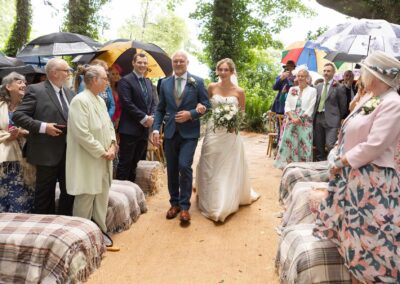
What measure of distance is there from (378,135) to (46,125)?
2860 mm

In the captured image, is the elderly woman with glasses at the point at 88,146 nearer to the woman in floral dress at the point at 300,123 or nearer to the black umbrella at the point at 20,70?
the black umbrella at the point at 20,70

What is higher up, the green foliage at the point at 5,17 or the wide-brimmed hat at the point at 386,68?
the wide-brimmed hat at the point at 386,68

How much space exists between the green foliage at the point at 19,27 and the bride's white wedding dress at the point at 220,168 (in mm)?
9032

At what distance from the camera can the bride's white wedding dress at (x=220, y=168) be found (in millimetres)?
5047

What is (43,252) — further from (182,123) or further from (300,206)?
(300,206)

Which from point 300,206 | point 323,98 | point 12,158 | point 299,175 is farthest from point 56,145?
point 323,98

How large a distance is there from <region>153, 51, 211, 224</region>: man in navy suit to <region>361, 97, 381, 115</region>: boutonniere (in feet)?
7.48

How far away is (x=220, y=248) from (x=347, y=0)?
11.3m

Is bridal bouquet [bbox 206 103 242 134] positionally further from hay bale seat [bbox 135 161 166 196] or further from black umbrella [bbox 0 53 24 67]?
black umbrella [bbox 0 53 24 67]

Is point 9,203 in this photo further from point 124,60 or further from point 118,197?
point 124,60

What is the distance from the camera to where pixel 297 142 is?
7.03 metres

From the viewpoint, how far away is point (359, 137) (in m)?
2.78

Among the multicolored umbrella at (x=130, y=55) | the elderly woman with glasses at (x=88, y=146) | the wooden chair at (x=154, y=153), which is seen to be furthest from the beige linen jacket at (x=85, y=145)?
the wooden chair at (x=154, y=153)

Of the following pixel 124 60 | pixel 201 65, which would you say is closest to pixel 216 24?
pixel 201 65
